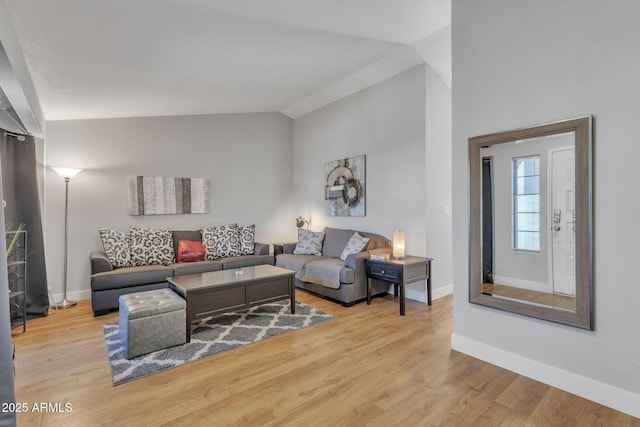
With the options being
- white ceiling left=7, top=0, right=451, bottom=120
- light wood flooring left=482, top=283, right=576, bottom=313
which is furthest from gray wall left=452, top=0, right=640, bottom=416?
white ceiling left=7, top=0, right=451, bottom=120

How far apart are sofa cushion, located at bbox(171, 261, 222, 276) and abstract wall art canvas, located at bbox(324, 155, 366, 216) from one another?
6.69 feet

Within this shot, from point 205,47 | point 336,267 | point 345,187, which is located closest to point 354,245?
point 336,267

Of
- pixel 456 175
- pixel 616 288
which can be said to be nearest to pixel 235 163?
pixel 456 175

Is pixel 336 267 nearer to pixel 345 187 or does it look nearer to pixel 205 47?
pixel 345 187

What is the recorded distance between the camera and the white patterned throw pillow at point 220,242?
4.85 meters

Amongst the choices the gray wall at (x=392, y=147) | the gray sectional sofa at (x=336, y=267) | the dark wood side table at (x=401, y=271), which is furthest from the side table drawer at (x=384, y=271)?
the gray wall at (x=392, y=147)

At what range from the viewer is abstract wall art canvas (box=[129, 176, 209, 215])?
463 centimetres

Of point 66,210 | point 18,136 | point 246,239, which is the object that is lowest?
point 246,239

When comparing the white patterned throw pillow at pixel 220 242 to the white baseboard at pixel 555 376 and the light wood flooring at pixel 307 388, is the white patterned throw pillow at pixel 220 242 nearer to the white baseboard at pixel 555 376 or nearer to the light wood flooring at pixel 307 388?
the light wood flooring at pixel 307 388

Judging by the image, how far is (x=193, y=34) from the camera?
8.69 ft

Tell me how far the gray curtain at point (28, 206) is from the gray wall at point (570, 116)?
14.5ft

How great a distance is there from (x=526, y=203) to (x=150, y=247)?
4364 mm

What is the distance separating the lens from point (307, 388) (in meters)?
2.15

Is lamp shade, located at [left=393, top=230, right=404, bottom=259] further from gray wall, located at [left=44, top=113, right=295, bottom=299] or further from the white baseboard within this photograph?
gray wall, located at [left=44, top=113, right=295, bottom=299]
